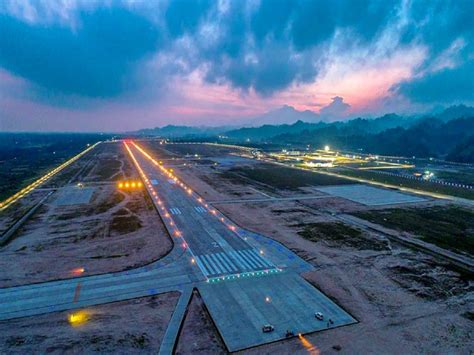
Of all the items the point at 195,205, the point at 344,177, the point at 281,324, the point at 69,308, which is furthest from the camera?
the point at 344,177

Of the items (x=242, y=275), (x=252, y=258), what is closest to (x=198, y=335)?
(x=242, y=275)

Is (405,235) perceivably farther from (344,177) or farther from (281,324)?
(344,177)

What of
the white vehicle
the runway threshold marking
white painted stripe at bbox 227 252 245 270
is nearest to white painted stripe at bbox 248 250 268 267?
white painted stripe at bbox 227 252 245 270

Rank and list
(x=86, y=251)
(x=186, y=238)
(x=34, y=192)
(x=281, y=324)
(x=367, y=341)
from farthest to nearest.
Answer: (x=34, y=192) → (x=186, y=238) → (x=86, y=251) → (x=281, y=324) → (x=367, y=341)

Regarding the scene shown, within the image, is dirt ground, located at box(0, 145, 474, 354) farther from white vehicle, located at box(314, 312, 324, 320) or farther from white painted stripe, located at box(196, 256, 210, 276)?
white painted stripe, located at box(196, 256, 210, 276)

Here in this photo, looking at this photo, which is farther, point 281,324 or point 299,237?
point 299,237

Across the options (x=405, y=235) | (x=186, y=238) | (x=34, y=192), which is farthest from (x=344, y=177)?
(x=34, y=192)
